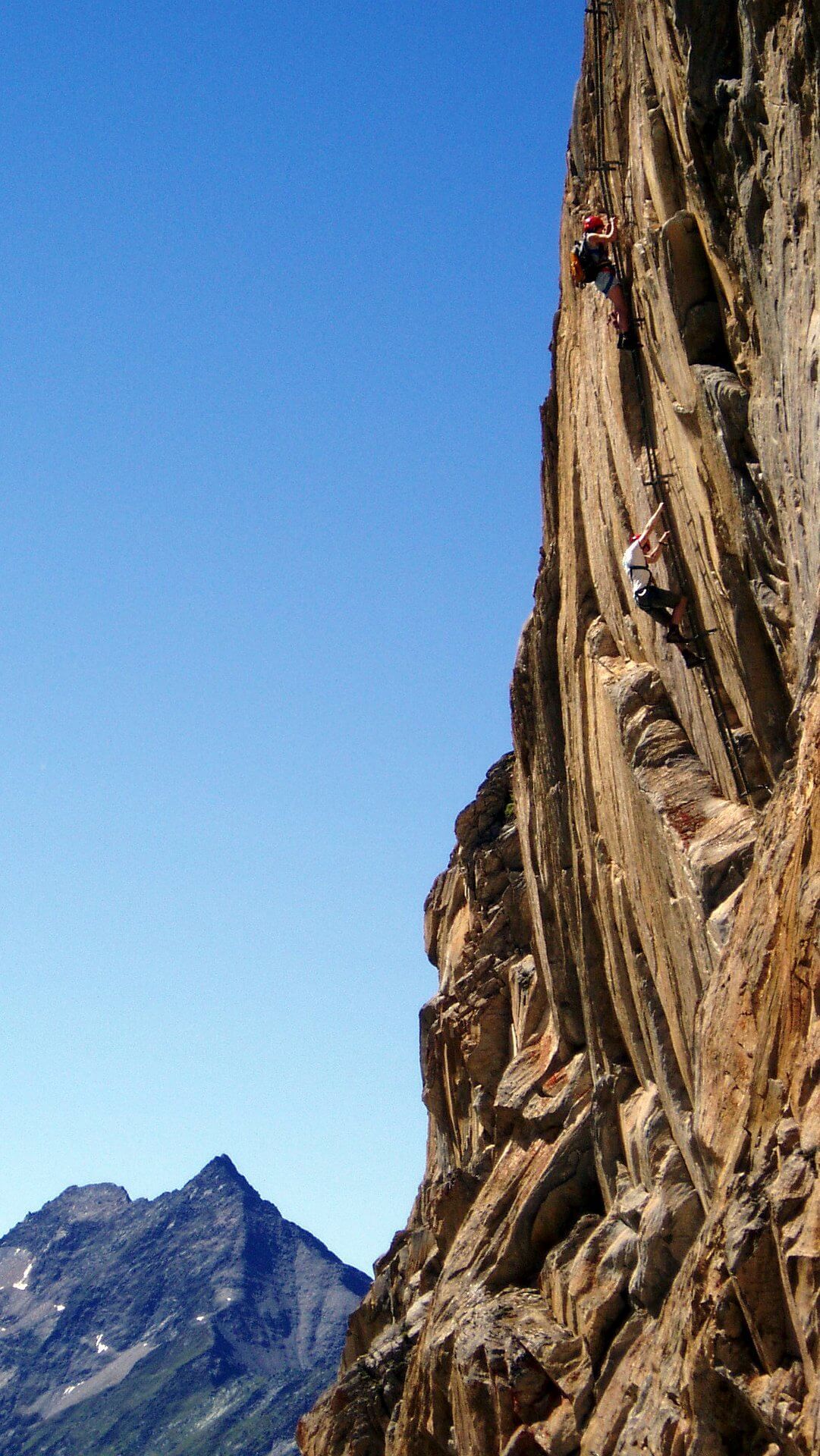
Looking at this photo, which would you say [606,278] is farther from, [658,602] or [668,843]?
[668,843]

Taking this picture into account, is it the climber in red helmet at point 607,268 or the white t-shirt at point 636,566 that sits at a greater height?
the climber in red helmet at point 607,268

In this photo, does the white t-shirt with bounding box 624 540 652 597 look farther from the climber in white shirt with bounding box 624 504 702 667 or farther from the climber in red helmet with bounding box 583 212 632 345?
the climber in red helmet with bounding box 583 212 632 345

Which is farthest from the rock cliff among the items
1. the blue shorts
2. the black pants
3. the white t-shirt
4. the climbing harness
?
the white t-shirt

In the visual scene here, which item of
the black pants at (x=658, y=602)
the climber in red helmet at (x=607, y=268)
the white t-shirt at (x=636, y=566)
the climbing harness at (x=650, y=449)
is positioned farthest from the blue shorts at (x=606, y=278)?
the black pants at (x=658, y=602)

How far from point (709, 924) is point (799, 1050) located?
5.72 metres

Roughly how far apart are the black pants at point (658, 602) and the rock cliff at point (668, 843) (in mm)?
532

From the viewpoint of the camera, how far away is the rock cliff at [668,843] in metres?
Result: 20.3

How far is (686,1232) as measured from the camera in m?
28.2

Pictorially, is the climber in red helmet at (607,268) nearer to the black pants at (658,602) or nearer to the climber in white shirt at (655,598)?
the climber in white shirt at (655,598)

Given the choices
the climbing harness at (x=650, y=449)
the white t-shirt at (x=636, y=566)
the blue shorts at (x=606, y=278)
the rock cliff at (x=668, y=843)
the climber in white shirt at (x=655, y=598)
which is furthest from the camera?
the blue shorts at (x=606, y=278)

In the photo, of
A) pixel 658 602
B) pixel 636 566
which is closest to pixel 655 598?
pixel 658 602

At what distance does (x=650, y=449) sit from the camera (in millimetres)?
28516

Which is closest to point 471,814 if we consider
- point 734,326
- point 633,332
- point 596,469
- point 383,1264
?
point 383,1264

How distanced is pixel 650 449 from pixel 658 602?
11.1 feet
